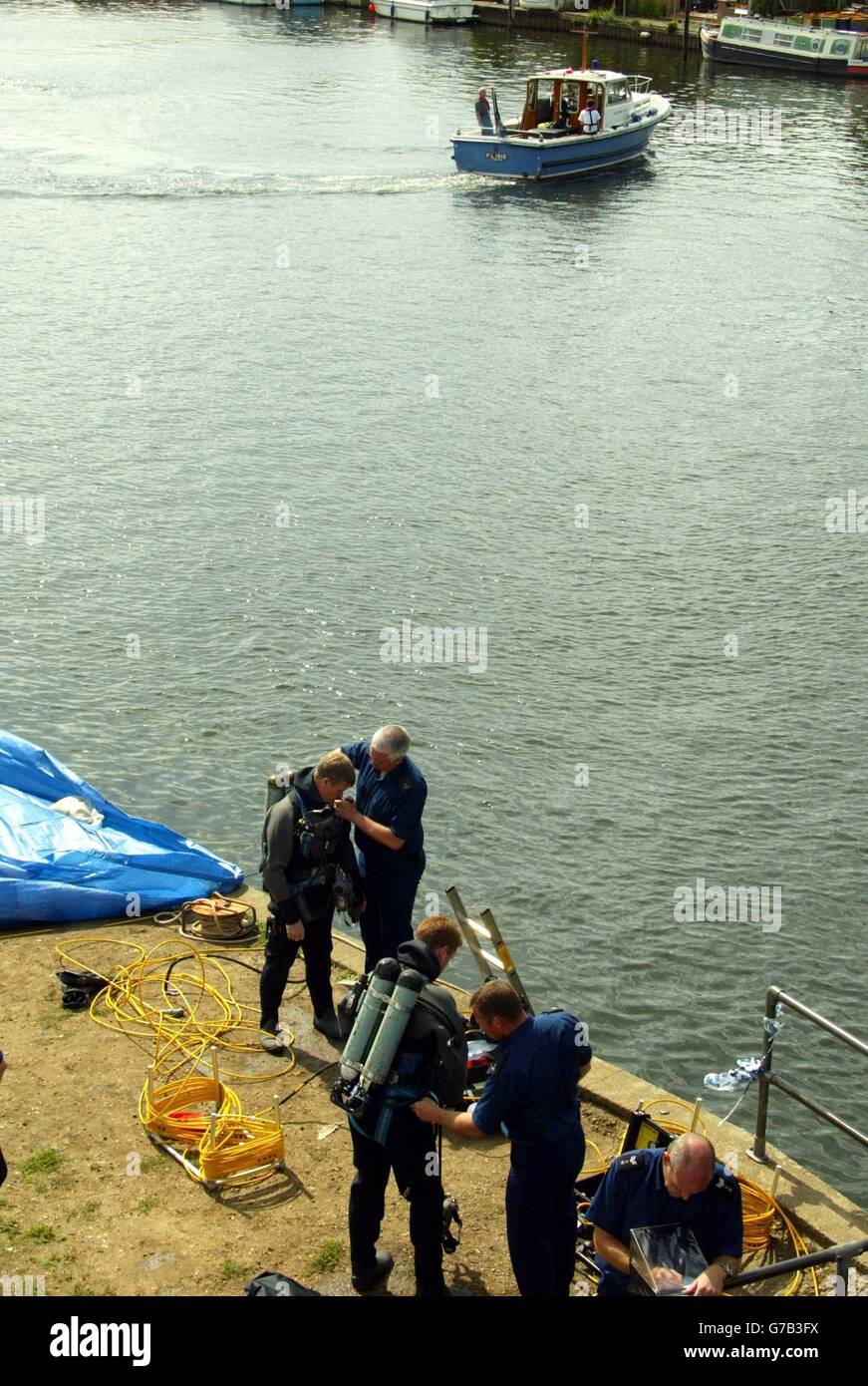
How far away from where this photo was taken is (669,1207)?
6273mm

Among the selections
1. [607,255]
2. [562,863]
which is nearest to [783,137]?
[607,255]

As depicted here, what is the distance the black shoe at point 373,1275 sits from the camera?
681 cm

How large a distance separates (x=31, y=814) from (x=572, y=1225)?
583 centimetres

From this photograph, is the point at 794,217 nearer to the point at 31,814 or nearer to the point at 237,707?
the point at 237,707

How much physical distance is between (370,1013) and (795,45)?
6596 cm

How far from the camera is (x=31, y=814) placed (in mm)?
10914

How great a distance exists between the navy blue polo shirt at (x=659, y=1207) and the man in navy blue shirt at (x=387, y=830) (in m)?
2.35

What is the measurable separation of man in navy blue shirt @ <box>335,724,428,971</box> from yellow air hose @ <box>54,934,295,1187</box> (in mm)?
895

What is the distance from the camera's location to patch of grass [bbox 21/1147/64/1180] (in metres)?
7.51

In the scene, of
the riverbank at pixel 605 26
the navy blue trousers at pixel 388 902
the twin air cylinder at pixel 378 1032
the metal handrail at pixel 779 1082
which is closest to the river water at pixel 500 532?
the metal handrail at pixel 779 1082

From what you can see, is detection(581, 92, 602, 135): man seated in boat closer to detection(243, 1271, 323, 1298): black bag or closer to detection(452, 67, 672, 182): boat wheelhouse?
detection(452, 67, 672, 182): boat wheelhouse

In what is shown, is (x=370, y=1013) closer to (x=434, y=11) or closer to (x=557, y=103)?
(x=557, y=103)

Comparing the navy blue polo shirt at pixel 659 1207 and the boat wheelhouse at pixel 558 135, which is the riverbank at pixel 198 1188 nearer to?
the navy blue polo shirt at pixel 659 1207

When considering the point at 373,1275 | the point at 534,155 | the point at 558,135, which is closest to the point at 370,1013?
the point at 373,1275
